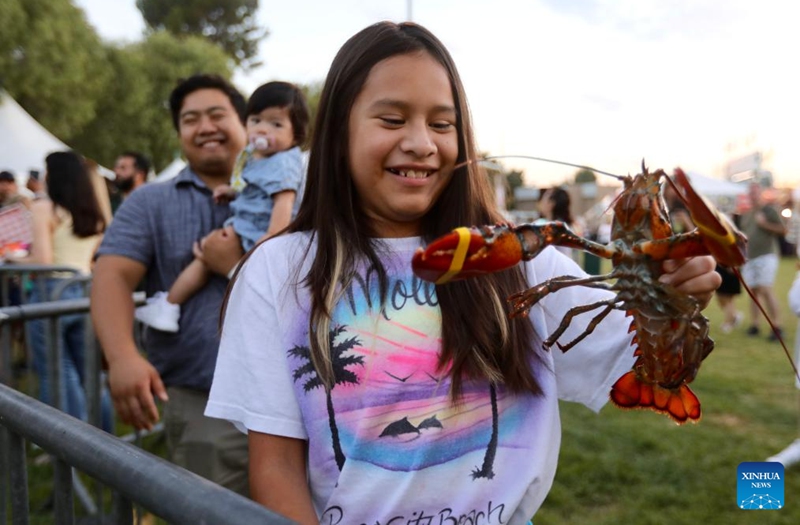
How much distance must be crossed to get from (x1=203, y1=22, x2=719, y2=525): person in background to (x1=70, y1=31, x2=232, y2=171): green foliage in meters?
30.1

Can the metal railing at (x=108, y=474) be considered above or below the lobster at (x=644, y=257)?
below

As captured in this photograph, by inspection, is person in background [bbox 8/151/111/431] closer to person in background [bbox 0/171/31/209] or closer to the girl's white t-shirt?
person in background [bbox 0/171/31/209]

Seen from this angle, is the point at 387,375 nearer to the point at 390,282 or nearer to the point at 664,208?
the point at 390,282

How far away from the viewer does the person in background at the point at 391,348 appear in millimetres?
1306

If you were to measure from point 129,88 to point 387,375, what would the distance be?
32.8 meters

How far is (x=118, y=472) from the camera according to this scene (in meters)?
0.96

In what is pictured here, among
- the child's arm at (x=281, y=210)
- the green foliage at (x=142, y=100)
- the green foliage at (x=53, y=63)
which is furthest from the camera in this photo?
the green foliage at (x=142, y=100)

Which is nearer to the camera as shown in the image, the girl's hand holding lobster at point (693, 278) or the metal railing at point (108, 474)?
the metal railing at point (108, 474)

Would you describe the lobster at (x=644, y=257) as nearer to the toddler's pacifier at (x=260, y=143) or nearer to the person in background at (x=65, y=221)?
the toddler's pacifier at (x=260, y=143)

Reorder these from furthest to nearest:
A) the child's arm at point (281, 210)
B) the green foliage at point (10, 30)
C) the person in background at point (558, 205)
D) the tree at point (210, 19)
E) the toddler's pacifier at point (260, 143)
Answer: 1. the tree at point (210, 19)
2. the green foliage at point (10, 30)
3. the person in background at point (558, 205)
4. the toddler's pacifier at point (260, 143)
5. the child's arm at point (281, 210)

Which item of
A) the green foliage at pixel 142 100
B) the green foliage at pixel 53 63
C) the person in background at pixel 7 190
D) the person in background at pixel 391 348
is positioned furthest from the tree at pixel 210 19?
the person in background at pixel 391 348

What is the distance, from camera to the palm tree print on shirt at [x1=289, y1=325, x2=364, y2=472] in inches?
51.9

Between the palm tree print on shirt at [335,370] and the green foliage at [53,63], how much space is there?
25.0 metres

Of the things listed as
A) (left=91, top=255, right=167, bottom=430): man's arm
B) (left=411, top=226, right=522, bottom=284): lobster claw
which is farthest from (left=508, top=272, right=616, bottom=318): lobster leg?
(left=91, top=255, right=167, bottom=430): man's arm
